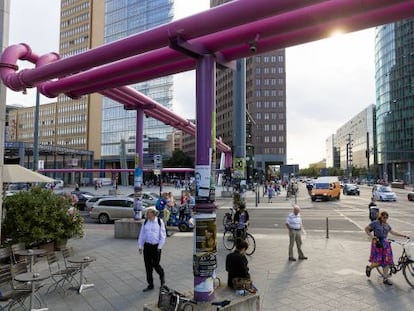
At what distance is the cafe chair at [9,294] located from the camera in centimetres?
630

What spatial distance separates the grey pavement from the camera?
7172 mm

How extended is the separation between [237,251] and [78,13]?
448 feet

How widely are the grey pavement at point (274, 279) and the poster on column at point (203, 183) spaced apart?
1944mm

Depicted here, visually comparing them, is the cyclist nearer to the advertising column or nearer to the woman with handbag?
the woman with handbag

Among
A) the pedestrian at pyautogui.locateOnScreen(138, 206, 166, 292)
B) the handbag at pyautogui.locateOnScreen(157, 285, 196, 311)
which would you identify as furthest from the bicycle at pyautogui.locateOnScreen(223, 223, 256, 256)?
the handbag at pyautogui.locateOnScreen(157, 285, 196, 311)

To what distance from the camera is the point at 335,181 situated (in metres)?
40.1

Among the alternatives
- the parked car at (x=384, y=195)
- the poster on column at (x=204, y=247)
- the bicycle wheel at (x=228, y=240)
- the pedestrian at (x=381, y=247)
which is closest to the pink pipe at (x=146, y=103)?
the bicycle wheel at (x=228, y=240)

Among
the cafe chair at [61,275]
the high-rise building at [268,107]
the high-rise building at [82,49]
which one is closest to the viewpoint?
the cafe chair at [61,275]

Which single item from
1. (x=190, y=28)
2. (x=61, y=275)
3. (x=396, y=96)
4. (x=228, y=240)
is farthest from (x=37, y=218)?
(x=396, y=96)

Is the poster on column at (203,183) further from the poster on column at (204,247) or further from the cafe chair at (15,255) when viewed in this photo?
the cafe chair at (15,255)

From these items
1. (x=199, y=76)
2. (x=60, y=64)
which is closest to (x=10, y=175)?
(x=60, y=64)

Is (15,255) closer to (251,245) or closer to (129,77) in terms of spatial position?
(129,77)

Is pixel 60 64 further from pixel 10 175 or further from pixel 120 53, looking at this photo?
pixel 10 175

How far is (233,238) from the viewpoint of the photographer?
13.1m
